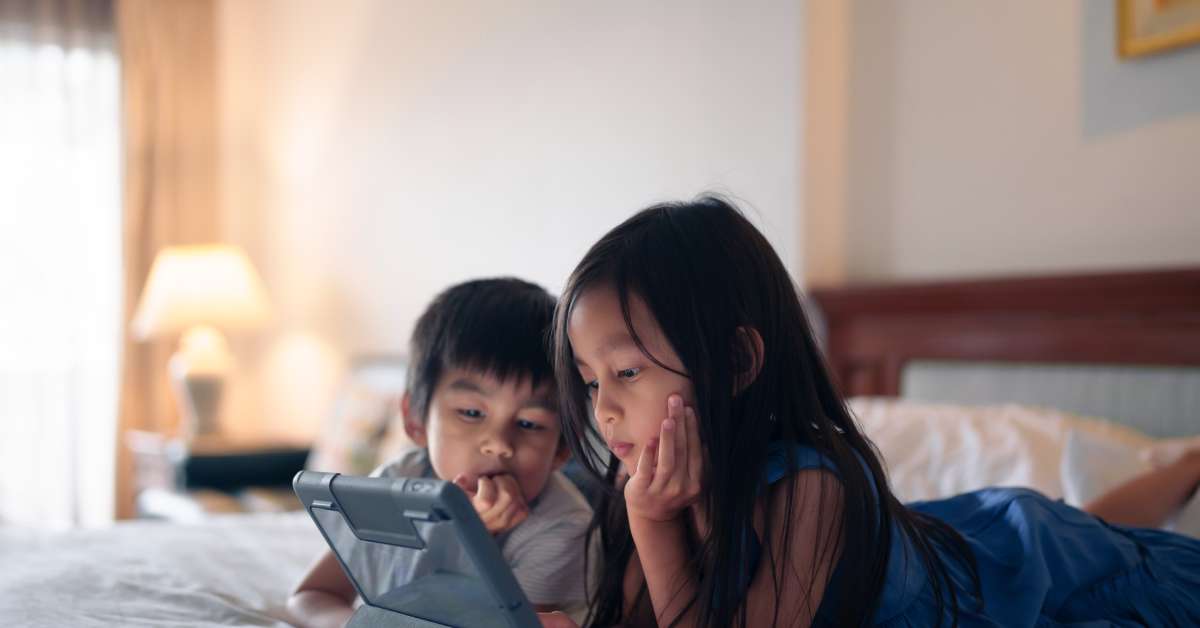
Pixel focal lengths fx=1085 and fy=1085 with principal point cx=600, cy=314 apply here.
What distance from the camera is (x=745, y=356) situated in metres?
0.96

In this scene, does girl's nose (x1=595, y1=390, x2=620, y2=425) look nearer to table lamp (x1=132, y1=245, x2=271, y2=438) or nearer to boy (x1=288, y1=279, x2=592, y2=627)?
boy (x1=288, y1=279, x2=592, y2=627)

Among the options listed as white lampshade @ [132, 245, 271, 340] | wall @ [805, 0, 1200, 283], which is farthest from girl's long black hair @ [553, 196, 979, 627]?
white lampshade @ [132, 245, 271, 340]

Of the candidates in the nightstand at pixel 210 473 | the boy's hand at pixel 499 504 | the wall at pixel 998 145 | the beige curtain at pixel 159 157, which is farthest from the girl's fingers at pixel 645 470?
the beige curtain at pixel 159 157

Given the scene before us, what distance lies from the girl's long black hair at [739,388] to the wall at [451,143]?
878mm

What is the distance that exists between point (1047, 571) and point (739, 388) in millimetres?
441

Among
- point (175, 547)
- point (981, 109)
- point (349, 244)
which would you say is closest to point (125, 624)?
point (175, 547)

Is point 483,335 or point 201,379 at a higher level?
point 483,335

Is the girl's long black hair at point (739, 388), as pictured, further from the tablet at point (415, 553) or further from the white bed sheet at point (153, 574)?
the white bed sheet at point (153, 574)

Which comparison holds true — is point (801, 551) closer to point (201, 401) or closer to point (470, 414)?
point (470, 414)

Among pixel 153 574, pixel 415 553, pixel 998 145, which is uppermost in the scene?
pixel 998 145

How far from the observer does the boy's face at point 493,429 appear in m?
1.18

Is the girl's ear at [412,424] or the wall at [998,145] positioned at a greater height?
the wall at [998,145]

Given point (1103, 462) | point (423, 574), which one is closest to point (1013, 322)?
point (1103, 462)

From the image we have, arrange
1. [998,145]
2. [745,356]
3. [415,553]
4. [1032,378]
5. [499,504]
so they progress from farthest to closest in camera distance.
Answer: [998,145], [1032,378], [499,504], [745,356], [415,553]
